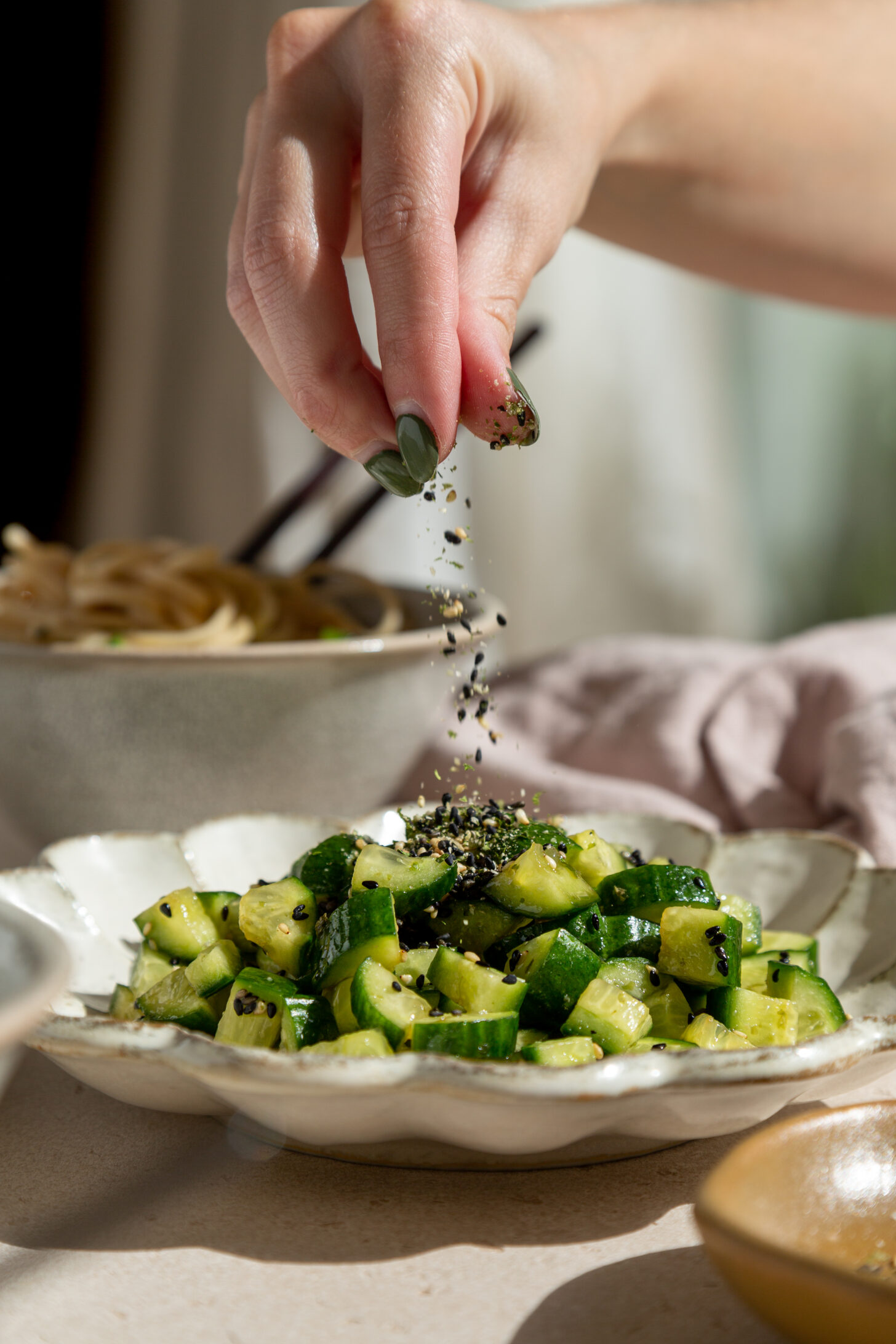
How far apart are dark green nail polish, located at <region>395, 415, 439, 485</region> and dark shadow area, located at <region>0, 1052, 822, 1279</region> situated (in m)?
0.53

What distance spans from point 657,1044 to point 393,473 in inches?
20.1

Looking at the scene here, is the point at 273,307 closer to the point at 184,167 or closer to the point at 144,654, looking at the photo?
the point at 144,654

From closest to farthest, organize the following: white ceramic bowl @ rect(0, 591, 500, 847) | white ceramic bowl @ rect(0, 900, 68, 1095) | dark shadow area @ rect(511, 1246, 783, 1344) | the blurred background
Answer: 1. white ceramic bowl @ rect(0, 900, 68, 1095)
2. dark shadow area @ rect(511, 1246, 783, 1344)
3. white ceramic bowl @ rect(0, 591, 500, 847)
4. the blurred background

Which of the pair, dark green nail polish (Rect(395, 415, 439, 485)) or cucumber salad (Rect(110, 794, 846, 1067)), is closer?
cucumber salad (Rect(110, 794, 846, 1067))

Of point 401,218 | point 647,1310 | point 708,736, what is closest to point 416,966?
point 647,1310

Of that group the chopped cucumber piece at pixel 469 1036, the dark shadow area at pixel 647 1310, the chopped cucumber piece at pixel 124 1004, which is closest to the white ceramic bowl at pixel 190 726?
the chopped cucumber piece at pixel 124 1004

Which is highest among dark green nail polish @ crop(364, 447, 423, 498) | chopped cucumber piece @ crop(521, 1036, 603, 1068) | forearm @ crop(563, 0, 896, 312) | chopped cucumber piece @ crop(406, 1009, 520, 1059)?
forearm @ crop(563, 0, 896, 312)

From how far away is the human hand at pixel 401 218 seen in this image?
3.07 ft

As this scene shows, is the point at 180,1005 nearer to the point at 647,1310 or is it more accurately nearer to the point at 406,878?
the point at 406,878

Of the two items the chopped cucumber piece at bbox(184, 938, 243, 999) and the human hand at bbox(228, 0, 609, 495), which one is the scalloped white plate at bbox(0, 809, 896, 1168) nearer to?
the chopped cucumber piece at bbox(184, 938, 243, 999)

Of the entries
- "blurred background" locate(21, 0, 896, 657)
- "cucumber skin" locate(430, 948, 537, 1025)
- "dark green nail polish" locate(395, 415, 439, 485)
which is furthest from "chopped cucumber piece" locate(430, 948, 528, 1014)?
"blurred background" locate(21, 0, 896, 657)

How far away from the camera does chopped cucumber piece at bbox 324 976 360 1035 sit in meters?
0.76

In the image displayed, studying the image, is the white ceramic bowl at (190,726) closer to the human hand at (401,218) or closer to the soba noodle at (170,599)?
the soba noodle at (170,599)

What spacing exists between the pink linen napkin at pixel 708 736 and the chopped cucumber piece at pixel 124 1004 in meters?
0.55
